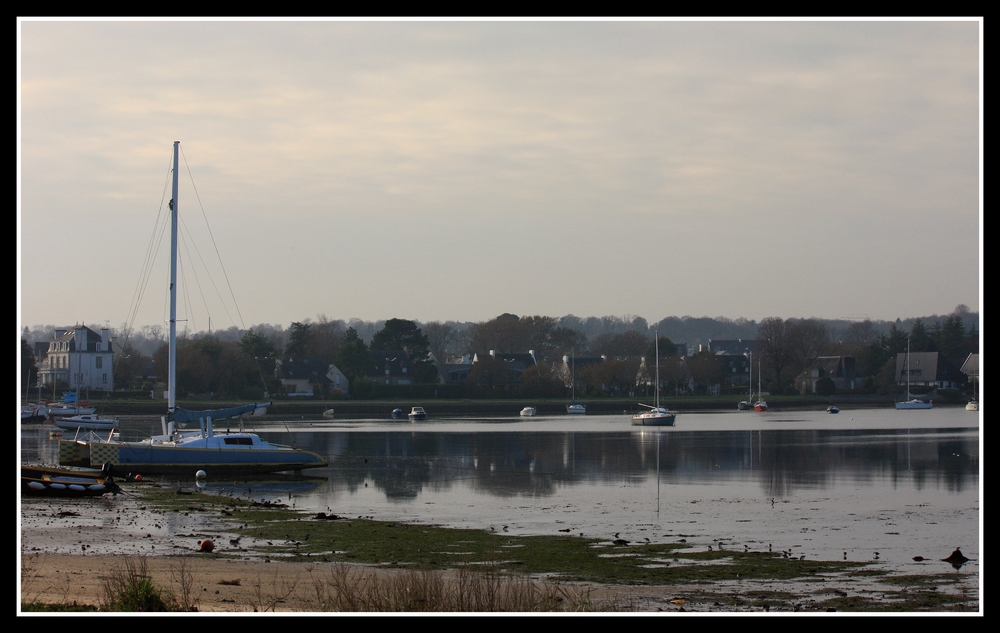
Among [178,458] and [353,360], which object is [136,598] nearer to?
[178,458]

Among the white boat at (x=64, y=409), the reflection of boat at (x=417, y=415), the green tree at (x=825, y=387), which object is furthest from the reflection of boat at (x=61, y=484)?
the green tree at (x=825, y=387)

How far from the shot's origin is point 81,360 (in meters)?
119

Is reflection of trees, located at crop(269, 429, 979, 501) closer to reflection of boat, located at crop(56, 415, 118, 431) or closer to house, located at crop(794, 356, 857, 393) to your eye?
reflection of boat, located at crop(56, 415, 118, 431)

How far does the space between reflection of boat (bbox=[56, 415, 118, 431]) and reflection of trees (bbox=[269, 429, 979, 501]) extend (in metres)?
15.3

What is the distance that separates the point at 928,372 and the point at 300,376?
84625 millimetres

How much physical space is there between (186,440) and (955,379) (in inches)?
4988

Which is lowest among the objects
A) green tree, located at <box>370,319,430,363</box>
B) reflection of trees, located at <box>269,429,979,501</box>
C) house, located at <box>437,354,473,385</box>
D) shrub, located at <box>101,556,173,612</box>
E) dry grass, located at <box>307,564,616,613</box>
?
reflection of trees, located at <box>269,429,979,501</box>

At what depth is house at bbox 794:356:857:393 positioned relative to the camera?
496 feet

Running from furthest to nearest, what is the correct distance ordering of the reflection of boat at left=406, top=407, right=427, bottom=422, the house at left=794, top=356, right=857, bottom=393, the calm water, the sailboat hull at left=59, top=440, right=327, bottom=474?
the house at left=794, top=356, right=857, bottom=393, the reflection of boat at left=406, top=407, right=427, bottom=422, the sailboat hull at left=59, top=440, right=327, bottom=474, the calm water

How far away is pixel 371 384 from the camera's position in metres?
130

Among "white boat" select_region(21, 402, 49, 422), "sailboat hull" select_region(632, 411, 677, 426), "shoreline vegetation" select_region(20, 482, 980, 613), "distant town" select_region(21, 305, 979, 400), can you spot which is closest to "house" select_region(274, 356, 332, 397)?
"distant town" select_region(21, 305, 979, 400)

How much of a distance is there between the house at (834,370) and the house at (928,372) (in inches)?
335
